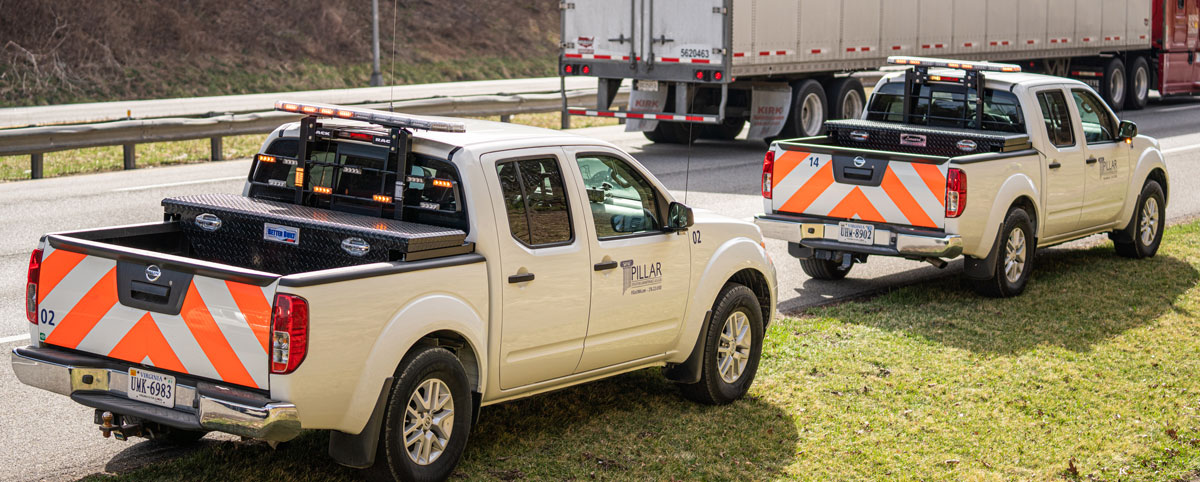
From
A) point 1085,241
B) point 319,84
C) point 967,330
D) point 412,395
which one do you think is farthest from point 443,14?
point 412,395

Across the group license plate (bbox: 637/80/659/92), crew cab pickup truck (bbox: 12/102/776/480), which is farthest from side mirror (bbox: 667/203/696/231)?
license plate (bbox: 637/80/659/92)

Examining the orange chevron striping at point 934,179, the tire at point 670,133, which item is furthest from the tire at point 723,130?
the orange chevron striping at point 934,179

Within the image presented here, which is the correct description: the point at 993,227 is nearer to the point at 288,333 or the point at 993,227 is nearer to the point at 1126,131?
the point at 1126,131

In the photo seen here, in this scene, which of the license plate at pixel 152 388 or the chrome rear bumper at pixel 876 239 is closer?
the license plate at pixel 152 388

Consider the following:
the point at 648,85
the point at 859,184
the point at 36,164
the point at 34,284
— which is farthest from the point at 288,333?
the point at 648,85

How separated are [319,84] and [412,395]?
33317 millimetres

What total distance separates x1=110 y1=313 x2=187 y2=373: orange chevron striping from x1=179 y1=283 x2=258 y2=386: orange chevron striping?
0.18 metres

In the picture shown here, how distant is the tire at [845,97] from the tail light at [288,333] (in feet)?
57.8

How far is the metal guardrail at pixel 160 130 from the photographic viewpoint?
16609 mm

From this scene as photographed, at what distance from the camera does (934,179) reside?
31.3 feet

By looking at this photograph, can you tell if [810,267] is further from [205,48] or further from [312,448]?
[205,48]

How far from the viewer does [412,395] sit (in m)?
5.50

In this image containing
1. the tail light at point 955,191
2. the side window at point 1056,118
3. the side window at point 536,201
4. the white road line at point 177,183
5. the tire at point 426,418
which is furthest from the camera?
the white road line at point 177,183

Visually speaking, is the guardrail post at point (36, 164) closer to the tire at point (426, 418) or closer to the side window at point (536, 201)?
the side window at point (536, 201)
